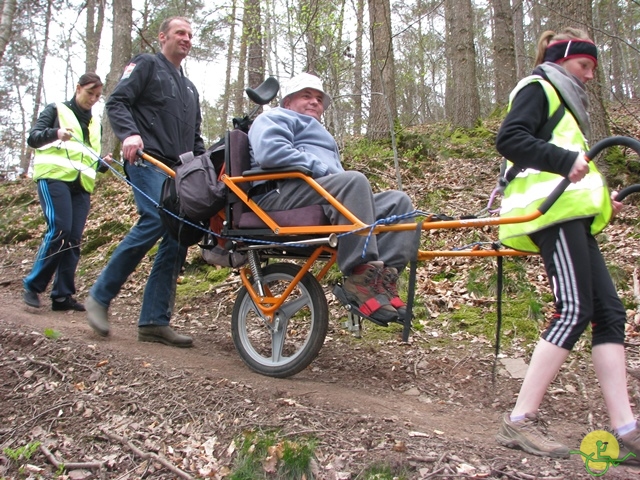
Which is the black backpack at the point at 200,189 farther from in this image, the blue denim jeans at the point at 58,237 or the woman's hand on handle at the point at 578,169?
the blue denim jeans at the point at 58,237

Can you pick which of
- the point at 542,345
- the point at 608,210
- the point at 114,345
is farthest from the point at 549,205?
the point at 114,345

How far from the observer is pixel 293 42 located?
7.74m

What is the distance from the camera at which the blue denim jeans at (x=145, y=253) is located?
4.29m

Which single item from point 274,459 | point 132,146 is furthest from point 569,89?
point 132,146

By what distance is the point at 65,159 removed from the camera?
17.9 feet

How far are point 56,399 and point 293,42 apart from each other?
19.5 feet

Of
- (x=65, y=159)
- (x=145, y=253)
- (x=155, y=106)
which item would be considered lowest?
(x=145, y=253)

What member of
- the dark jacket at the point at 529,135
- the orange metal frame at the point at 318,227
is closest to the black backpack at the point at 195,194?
the orange metal frame at the point at 318,227

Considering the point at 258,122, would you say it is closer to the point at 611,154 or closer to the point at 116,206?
the point at 611,154

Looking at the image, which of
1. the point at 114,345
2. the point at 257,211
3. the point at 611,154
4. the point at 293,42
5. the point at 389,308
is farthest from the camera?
the point at 293,42

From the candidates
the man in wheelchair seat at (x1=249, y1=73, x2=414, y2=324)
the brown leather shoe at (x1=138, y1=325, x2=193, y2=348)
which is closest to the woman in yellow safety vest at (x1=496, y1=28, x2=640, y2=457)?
the man in wheelchair seat at (x1=249, y1=73, x2=414, y2=324)

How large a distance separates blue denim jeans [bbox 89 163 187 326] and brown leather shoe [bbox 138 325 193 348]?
0.15 ft

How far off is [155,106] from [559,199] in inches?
126

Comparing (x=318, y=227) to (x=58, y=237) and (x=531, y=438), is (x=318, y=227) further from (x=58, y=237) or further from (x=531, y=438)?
(x=58, y=237)
